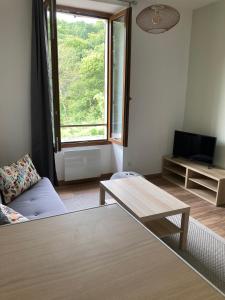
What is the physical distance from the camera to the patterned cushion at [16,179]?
2.41 meters

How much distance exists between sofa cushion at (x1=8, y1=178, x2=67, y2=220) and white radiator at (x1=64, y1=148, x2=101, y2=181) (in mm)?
1062

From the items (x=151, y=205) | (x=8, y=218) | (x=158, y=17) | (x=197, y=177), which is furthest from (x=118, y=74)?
(x=8, y=218)

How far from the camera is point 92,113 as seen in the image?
13.2 ft

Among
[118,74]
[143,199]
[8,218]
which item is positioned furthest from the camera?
[118,74]

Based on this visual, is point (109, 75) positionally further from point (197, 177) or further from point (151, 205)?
point (151, 205)

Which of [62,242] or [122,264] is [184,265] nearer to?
[122,264]

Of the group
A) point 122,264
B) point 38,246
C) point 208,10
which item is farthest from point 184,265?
point 208,10

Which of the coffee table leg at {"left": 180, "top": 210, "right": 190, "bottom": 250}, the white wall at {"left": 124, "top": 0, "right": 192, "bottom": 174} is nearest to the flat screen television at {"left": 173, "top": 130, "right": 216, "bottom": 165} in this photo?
the white wall at {"left": 124, "top": 0, "right": 192, "bottom": 174}

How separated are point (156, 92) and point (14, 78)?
2.16m

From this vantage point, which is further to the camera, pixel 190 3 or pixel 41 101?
pixel 190 3

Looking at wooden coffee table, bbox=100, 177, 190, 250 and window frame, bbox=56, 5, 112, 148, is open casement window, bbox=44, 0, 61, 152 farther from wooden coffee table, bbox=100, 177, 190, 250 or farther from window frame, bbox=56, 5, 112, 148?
wooden coffee table, bbox=100, 177, 190, 250

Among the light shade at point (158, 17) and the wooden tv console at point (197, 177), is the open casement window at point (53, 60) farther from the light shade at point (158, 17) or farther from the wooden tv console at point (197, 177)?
the wooden tv console at point (197, 177)

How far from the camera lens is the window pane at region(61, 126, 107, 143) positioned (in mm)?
3941

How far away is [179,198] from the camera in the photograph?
3.51 m
